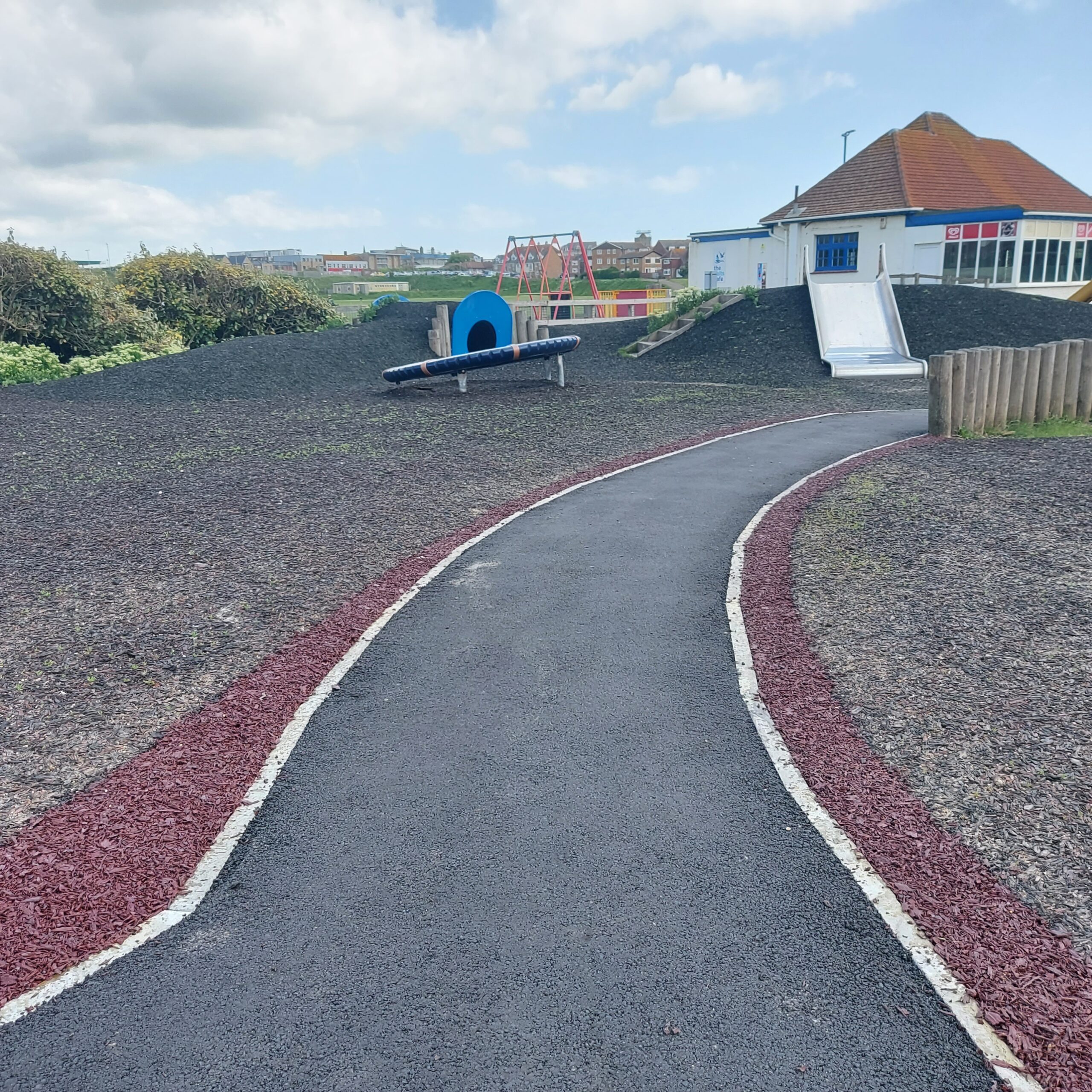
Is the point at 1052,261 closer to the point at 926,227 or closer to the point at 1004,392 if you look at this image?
the point at 926,227

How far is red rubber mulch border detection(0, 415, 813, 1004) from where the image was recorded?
171 inches

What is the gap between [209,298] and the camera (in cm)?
3012

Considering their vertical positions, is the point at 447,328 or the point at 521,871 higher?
the point at 447,328

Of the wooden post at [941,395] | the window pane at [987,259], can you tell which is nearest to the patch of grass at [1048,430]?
the wooden post at [941,395]

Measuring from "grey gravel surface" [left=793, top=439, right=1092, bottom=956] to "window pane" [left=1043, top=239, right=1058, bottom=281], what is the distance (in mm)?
33571

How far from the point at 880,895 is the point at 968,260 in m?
40.9

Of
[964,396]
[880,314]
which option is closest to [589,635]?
[964,396]

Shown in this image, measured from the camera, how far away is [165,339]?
27844 mm

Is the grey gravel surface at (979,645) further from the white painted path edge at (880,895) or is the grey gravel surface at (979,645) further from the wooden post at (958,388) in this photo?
the wooden post at (958,388)

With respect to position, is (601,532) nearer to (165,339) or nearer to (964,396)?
(964,396)

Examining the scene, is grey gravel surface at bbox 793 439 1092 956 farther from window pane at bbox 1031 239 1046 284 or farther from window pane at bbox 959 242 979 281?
window pane at bbox 1031 239 1046 284

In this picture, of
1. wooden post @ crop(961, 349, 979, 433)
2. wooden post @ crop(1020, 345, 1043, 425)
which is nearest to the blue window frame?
wooden post @ crop(1020, 345, 1043, 425)

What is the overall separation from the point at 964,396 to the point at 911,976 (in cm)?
1430

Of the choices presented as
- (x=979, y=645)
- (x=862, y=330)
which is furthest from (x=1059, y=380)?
(x=979, y=645)
